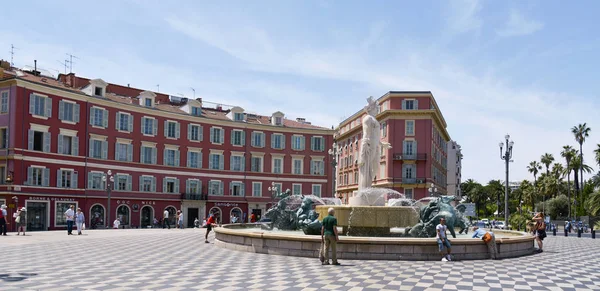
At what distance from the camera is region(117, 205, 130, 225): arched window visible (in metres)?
46.5

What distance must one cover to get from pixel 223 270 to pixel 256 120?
157ft

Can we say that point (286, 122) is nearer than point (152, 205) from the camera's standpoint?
No

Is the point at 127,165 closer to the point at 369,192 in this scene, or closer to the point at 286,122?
the point at 286,122

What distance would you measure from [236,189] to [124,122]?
1465 centimetres

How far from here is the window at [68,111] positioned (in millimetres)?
42125

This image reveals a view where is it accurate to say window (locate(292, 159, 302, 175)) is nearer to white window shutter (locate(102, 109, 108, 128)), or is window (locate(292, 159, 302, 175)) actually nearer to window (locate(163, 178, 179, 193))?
window (locate(163, 178, 179, 193))

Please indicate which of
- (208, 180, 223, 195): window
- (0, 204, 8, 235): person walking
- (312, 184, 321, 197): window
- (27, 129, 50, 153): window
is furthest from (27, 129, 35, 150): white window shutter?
(312, 184, 321, 197): window

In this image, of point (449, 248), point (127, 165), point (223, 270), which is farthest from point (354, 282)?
point (127, 165)

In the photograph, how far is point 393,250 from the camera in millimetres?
14703

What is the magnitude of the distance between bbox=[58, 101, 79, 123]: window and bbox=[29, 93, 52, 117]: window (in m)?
1.00

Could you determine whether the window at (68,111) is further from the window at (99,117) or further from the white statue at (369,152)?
the white statue at (369,152)

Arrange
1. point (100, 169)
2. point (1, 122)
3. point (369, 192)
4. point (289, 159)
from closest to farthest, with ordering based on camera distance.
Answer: point (369, 192) < point (1, 122) < point (100, 169) < point (289, 159)

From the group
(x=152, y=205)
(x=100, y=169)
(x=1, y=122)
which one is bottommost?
(x=152, y=205)

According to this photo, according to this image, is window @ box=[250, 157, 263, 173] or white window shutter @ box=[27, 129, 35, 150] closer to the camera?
white window shutter @ box=[27, 129, 35, 150]
